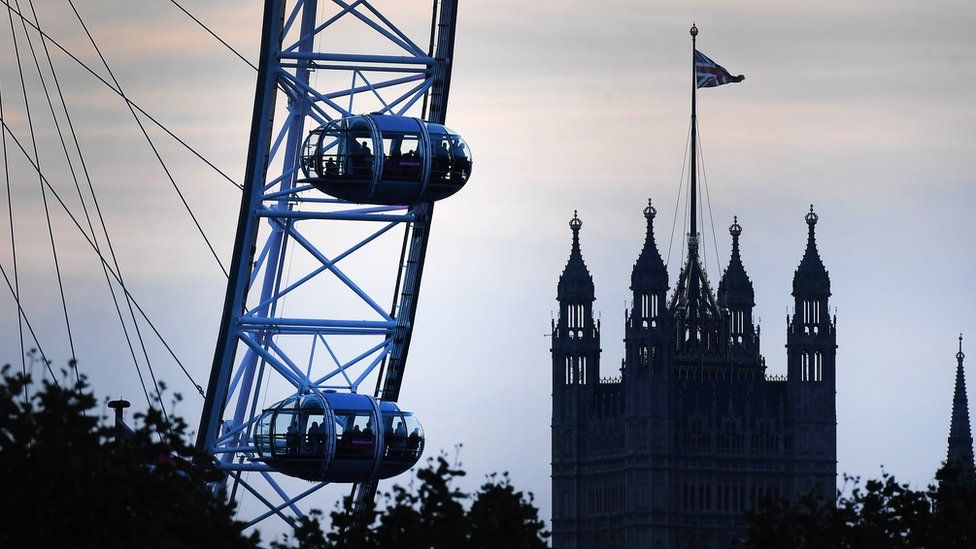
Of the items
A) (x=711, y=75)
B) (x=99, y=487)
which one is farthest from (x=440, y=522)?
(x=711, y=75)

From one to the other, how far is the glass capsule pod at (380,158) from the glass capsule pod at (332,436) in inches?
210

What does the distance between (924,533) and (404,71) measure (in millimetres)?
23790

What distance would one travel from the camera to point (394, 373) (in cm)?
9656

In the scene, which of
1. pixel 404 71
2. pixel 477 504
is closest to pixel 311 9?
pixel 404 71

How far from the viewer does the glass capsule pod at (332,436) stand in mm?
90688

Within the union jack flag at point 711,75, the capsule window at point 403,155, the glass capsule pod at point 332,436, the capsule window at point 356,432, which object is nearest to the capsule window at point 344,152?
the capsule window at point 403,155

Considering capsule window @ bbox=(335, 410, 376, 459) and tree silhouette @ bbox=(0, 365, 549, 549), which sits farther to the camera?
capsule window @ bbox=(335, 410, 376, 459)

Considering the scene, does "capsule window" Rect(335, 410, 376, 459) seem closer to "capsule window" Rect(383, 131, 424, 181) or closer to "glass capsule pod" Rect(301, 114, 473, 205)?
"glass capsule pod" Rect(301, 114, 473, 205)

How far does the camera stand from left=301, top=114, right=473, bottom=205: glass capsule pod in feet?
296

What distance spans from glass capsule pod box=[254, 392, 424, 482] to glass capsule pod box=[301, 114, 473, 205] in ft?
17.5

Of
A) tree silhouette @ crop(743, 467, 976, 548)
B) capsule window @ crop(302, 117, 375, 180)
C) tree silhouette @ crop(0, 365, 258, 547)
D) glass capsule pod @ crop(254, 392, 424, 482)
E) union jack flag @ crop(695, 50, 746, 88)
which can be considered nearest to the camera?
tree silhouette @ crop(0, 365, 258, 547)

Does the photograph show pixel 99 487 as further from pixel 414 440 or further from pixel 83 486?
pixel 414 440

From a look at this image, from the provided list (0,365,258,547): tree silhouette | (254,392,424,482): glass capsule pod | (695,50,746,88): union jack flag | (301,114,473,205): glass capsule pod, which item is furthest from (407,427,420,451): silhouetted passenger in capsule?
(695,50,746,88): union jack flag

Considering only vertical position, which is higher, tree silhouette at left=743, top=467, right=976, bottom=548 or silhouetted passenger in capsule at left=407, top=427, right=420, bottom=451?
silhouetted passenger in capsule at left=407, top=427, right=420, bottom=451
